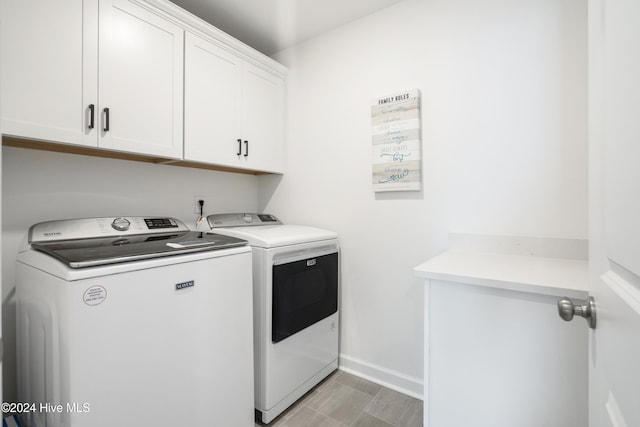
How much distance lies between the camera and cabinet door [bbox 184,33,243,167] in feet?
5.67

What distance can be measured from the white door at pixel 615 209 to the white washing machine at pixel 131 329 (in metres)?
1.27

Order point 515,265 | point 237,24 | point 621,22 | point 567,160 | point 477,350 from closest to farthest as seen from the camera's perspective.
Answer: point 621,22 < point 477,350 < point 515,265 < point 567,160 < point 237,24

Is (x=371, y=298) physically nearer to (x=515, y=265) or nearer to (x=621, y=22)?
(x=515, y=265)

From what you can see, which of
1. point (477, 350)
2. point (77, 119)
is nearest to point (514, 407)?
point (477, 350)

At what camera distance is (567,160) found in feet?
4.63

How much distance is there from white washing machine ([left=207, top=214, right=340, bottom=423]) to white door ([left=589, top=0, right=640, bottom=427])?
4.23 feet

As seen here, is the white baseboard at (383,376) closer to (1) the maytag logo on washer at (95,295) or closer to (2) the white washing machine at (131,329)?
(2) the white washing machine at (131,329)

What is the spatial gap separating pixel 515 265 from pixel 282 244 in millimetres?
1116

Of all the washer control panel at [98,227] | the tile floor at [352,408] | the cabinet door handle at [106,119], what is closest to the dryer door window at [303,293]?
the tile floor at [352,408]

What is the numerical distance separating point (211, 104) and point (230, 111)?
14cm

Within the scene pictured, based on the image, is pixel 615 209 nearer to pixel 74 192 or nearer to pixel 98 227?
pixel 98 227

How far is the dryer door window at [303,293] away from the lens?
163 centimetres

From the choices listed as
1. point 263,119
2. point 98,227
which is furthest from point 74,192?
point 263,119

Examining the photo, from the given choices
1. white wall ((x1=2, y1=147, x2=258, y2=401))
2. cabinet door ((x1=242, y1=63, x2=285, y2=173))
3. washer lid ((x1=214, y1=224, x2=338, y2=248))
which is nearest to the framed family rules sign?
washer lid ((x1=214, y1=224, x2=338, y2=248))
